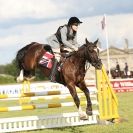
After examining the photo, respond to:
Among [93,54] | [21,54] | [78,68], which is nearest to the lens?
[93,54]

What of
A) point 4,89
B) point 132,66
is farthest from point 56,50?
point 132,66

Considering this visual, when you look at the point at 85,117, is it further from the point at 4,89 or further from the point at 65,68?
the point at 4,89

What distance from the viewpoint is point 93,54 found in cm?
974

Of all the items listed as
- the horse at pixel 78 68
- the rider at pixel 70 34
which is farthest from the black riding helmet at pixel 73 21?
the horse at pixel 78 68

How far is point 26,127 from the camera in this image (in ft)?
35.4

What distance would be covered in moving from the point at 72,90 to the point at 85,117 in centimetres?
67

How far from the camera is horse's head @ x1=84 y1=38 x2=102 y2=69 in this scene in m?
9.69

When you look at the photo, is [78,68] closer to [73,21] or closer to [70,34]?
[70,34]

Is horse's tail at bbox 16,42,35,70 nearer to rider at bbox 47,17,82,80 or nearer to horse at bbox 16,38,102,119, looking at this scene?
horse at bbox 16,38,102,119

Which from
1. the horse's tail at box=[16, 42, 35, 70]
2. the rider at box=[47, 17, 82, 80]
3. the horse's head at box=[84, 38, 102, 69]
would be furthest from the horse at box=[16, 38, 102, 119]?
the horse's tail at box=[16, 42, 35, 70]

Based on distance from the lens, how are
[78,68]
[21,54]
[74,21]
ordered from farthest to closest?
[21,54] → [74,21] → [78,68]

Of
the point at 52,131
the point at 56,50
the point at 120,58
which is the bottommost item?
the point at 52,131

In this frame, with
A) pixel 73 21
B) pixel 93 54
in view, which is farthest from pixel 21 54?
pixel 93 54

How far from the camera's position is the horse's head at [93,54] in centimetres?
969
